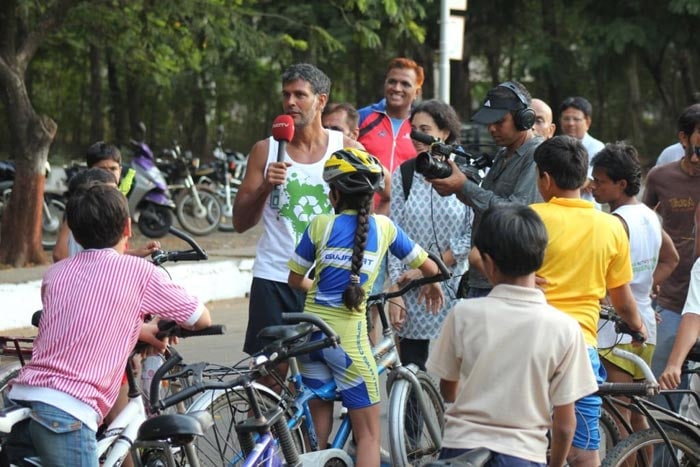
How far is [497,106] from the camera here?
5676 millimetres

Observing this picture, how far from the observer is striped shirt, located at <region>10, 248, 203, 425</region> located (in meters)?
4.07

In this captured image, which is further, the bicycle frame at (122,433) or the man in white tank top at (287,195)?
the man in white tank top at (287,195)

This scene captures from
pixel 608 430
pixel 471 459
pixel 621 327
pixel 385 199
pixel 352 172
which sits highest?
pixel 352 172

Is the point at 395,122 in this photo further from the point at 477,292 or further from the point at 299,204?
the point at 477,292

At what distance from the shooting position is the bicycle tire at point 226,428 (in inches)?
193

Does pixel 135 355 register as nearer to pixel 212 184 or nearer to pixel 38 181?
pixel 38 181

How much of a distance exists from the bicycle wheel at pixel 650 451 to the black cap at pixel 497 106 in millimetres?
1636

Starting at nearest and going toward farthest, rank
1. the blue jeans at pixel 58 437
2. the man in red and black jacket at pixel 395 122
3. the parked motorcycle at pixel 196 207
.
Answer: the blue jeans at pixel 58 437, the man in red and black jacket at pixel 395 122, the parked motorcycle at pixel 196 207

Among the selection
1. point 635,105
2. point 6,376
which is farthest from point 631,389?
point 635,105

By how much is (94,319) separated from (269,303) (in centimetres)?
189

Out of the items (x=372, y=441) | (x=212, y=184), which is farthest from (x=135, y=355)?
(x=212, y=184)

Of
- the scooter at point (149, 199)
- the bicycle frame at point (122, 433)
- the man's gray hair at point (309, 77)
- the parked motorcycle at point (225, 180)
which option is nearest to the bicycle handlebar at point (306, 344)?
the bicycle frame at point (122, 433)

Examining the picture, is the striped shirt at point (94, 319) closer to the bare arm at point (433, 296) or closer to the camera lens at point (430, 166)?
the camera lens at point (430, 166)

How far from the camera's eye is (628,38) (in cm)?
2431
